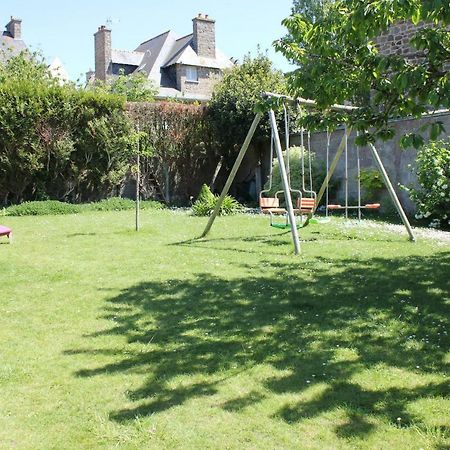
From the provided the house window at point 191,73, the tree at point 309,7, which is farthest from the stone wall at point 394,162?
the tree at point 309,7

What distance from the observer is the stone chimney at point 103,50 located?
1569 inches

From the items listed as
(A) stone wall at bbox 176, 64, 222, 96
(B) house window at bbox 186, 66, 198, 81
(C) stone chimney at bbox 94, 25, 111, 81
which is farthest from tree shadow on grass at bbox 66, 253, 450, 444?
(C) stone chimney at bbox 94, 25, 111, 81

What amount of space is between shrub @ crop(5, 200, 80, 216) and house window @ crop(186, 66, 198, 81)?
84.3 ft

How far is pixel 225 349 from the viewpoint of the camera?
468 cm

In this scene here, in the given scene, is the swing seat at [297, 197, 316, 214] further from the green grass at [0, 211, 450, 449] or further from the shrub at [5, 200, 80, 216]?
the shrub at [5, 200, 80, 216]

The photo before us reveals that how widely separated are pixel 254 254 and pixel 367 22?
4.77 metres

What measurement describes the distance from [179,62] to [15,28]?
12304 millimetres

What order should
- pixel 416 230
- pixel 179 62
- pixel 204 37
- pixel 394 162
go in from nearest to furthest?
1. pixel 416 230
2. pixel 394 162
3. pixel 179 62
4. pixel 204 37

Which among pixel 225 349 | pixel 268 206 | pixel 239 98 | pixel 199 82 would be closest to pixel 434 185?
pixel 268 206

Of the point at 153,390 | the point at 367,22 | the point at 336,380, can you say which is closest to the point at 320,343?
the point at 336,380

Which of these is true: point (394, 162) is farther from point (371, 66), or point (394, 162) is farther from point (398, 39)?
point (371, 66)

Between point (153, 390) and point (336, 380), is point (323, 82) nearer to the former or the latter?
point (336, 380)

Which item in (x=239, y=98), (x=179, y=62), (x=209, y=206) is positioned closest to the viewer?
(x=209, y=206)

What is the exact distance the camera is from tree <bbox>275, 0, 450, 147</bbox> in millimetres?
4531
